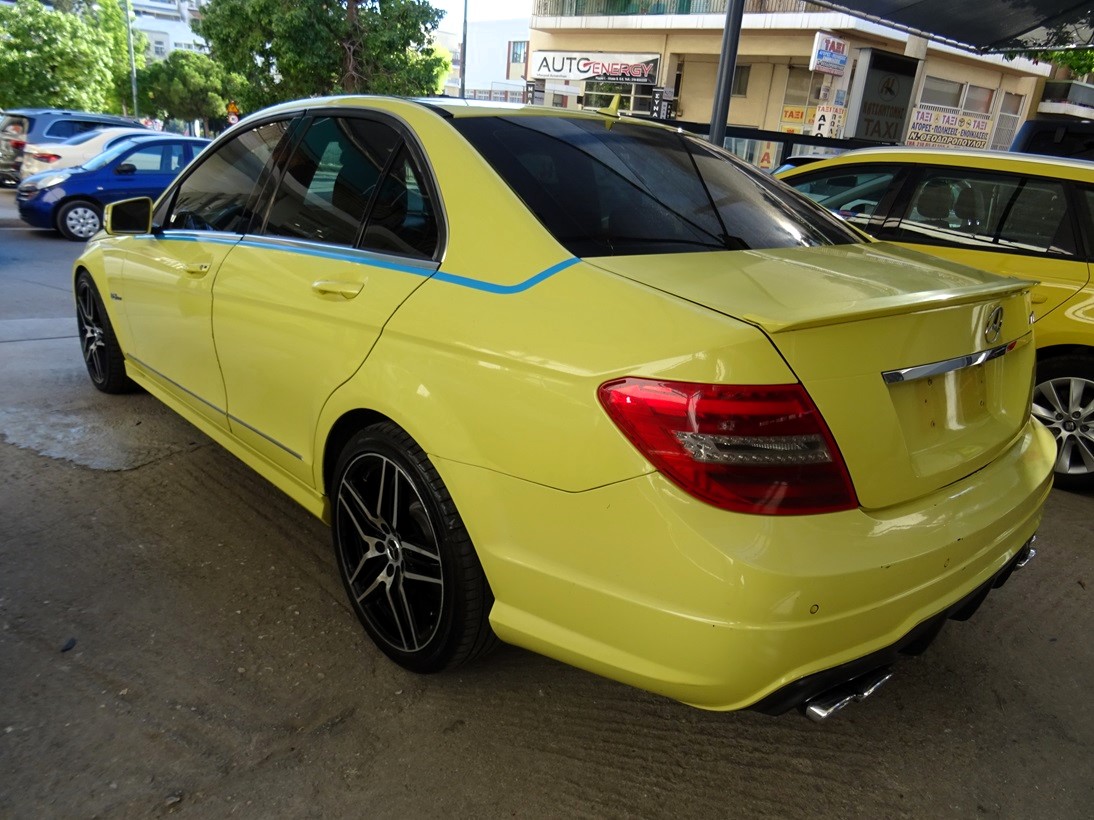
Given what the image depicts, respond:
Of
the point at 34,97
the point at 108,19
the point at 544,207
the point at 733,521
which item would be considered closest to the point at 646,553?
the point at 733,521

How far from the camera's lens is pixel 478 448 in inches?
78.3

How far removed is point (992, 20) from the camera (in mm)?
9516

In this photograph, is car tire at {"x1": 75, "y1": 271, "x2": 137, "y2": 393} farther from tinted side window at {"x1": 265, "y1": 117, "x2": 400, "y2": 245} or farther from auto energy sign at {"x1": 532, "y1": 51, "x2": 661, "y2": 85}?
auto energy sign at {"x1": 532, "y1": 51, "x2": 661, "y2": 85}

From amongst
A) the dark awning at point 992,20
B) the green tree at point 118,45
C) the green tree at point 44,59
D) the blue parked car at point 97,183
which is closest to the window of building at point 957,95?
the dark awning at point 992,20

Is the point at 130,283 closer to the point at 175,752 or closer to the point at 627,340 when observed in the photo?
the point at 175,752

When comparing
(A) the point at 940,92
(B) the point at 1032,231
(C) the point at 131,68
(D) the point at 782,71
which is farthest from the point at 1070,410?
(C) the point at 131,68

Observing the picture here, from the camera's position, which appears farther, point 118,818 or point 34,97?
point 34,97

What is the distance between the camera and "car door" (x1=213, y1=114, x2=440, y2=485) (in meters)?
2.37

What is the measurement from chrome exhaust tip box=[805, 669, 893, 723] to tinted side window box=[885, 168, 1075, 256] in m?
3.42

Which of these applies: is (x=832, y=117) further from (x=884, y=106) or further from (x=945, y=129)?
(x=945, y=129)

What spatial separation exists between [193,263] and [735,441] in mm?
2512

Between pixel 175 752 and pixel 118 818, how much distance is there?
22 cm

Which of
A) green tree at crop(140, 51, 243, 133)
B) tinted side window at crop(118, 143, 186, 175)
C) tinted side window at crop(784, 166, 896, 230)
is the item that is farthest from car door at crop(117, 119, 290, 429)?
green tree at crop(140, 51, 243, 133)

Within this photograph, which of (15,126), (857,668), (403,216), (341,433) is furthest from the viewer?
(15,126)
